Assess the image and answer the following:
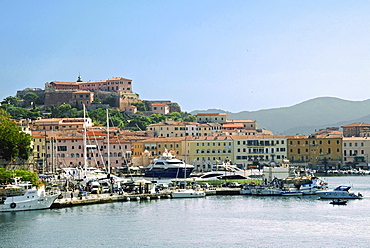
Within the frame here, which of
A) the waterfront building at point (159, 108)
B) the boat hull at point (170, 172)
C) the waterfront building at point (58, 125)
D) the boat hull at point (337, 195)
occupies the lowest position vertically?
the boat hull at point (337, 195)

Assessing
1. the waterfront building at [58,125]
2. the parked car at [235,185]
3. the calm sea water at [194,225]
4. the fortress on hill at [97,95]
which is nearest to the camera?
the calm sea water at [194,225]

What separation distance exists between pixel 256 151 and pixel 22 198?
51.0 meters

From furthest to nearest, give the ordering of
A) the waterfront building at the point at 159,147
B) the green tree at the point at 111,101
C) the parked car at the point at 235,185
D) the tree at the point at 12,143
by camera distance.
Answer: the green tree at the point at 111,101
the waterfront building at the point at 159,147
the parked car at the point at 235,185
the tree at the point at 12,143

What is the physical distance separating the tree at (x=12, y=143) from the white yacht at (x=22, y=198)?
41.5ft

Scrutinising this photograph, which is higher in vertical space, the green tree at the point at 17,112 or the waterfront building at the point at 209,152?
the green tree at the point at 17,112

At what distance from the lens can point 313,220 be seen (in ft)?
135

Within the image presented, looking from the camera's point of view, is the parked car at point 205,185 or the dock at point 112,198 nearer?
the dock at point 112,198

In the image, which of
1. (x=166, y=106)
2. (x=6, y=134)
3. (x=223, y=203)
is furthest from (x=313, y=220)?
(x=166, y=106)

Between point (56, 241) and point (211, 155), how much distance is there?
5889 centimetres

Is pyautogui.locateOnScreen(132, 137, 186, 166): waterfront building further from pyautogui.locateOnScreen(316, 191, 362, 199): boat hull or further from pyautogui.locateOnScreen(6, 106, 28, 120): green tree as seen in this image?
pyautogui.locateOnScreen(316, 191, 362, 199): boat hull

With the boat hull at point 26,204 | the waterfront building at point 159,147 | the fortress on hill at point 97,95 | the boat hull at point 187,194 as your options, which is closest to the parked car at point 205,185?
the boat hull at point 187,194

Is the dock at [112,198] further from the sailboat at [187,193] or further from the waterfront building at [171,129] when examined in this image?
the waterfront building at [171,129]

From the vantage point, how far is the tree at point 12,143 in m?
59.5

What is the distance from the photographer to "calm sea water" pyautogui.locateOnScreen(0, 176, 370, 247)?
34.2 m
